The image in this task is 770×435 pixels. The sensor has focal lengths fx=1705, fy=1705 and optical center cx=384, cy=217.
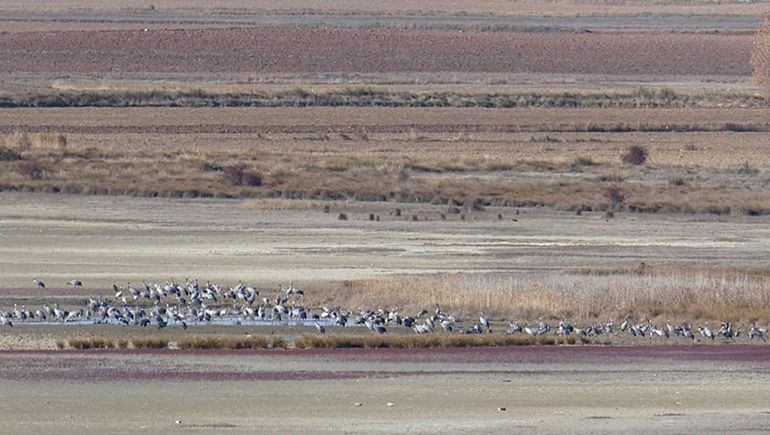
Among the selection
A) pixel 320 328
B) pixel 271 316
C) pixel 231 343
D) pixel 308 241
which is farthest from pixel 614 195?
pixel 231 343

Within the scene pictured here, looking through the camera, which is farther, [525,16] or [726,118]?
[525,16]

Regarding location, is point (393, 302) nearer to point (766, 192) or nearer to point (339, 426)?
point (339, 426)

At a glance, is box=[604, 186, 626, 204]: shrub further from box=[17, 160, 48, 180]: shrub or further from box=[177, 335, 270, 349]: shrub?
box=[177, 335, 270, 349]: shrub

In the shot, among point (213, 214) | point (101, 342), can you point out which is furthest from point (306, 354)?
point (213, 214)

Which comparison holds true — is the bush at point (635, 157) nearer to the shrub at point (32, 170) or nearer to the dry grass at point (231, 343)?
the shrub at point (32, 170)

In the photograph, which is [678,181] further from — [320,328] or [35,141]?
[320,328]

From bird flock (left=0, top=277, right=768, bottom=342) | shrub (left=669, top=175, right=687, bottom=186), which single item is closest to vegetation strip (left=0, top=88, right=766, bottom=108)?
shrub (left=669, top=175, right=687, bottom=186)
